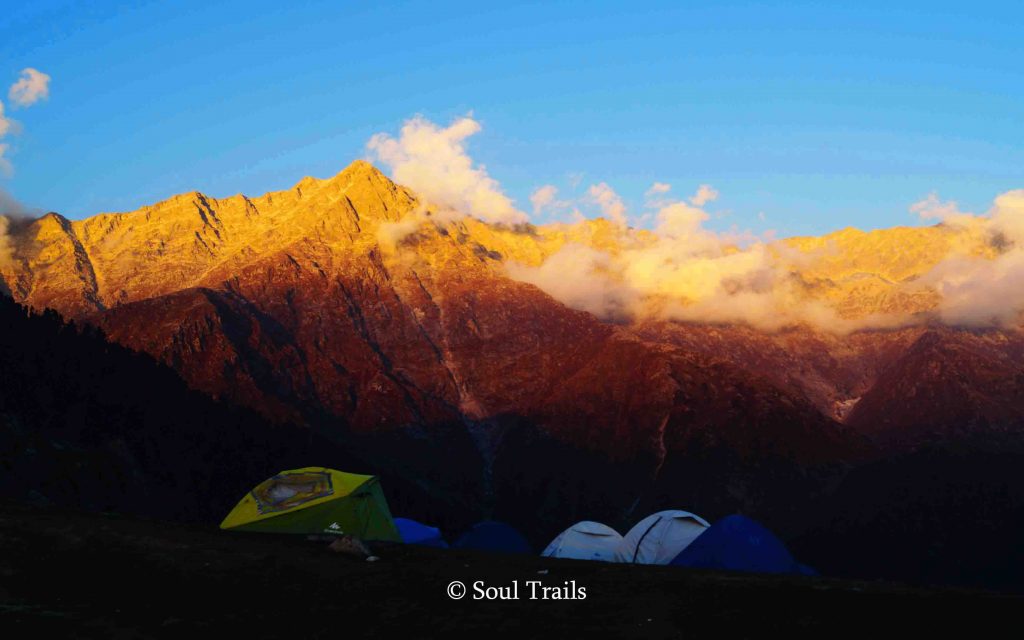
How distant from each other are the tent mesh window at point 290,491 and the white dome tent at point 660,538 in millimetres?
29025

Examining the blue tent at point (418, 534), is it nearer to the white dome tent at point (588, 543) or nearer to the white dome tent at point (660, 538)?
the white dome tent at point (588, 543)

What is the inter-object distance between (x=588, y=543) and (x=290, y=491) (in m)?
32.8

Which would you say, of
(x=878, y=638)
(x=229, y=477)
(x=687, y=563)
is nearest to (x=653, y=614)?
(x=878, y=638)

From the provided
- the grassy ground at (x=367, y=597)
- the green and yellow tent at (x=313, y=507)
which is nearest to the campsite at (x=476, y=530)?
the green and yellow tent at (x=313, y=507)

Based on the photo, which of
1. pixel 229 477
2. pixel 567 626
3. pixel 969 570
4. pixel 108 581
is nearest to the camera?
pixel 567 626

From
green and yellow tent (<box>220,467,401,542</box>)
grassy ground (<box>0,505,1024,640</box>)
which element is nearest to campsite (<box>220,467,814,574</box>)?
green and yellow tent (<box>220,467,401,542</box>)

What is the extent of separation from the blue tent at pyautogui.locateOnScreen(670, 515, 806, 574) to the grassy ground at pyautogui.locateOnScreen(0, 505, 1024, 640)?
25.9 m

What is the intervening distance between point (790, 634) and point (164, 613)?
17.5 metres

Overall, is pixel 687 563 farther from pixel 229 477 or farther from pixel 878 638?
pixel 229 477

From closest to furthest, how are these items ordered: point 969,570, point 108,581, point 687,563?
point 108,581 < point 687,563 < point 969,570

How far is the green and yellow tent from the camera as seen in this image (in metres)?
46.1

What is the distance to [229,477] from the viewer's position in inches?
5512

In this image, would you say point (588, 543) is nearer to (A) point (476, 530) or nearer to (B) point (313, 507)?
(A) point (476, 530)

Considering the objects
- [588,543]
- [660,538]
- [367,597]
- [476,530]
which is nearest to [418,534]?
[588,543]
